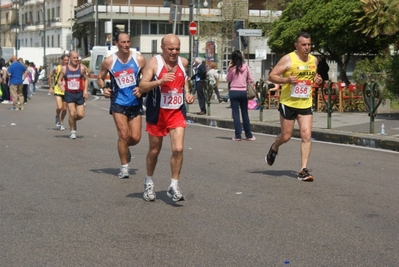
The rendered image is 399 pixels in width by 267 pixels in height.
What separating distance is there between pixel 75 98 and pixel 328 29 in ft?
49.4

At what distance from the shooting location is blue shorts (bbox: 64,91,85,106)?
17.4 meters

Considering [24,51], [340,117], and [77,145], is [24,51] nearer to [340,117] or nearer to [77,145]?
[340,117]

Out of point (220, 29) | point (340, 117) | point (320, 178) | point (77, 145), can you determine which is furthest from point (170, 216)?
point (220, 29)

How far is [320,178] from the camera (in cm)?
1145

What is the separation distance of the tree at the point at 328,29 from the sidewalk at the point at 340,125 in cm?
459

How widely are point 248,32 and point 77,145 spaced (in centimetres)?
1098

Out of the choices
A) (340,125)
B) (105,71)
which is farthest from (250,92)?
(105,71)

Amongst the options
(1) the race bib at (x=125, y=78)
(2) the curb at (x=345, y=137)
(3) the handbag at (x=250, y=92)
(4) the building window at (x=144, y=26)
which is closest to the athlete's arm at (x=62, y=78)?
(3) the handbag at (x=250, y=92)

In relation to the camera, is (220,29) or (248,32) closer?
(248,32)

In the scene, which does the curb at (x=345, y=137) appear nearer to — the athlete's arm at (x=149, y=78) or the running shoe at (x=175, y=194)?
the running shoe at (x=175, y=194)

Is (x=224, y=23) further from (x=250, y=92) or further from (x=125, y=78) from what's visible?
(x=125, y=78)

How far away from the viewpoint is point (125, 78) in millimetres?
11547

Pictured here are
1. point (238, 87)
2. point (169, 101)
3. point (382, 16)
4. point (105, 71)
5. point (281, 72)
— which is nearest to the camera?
point (169, 101)

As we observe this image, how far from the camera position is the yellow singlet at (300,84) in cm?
1149
